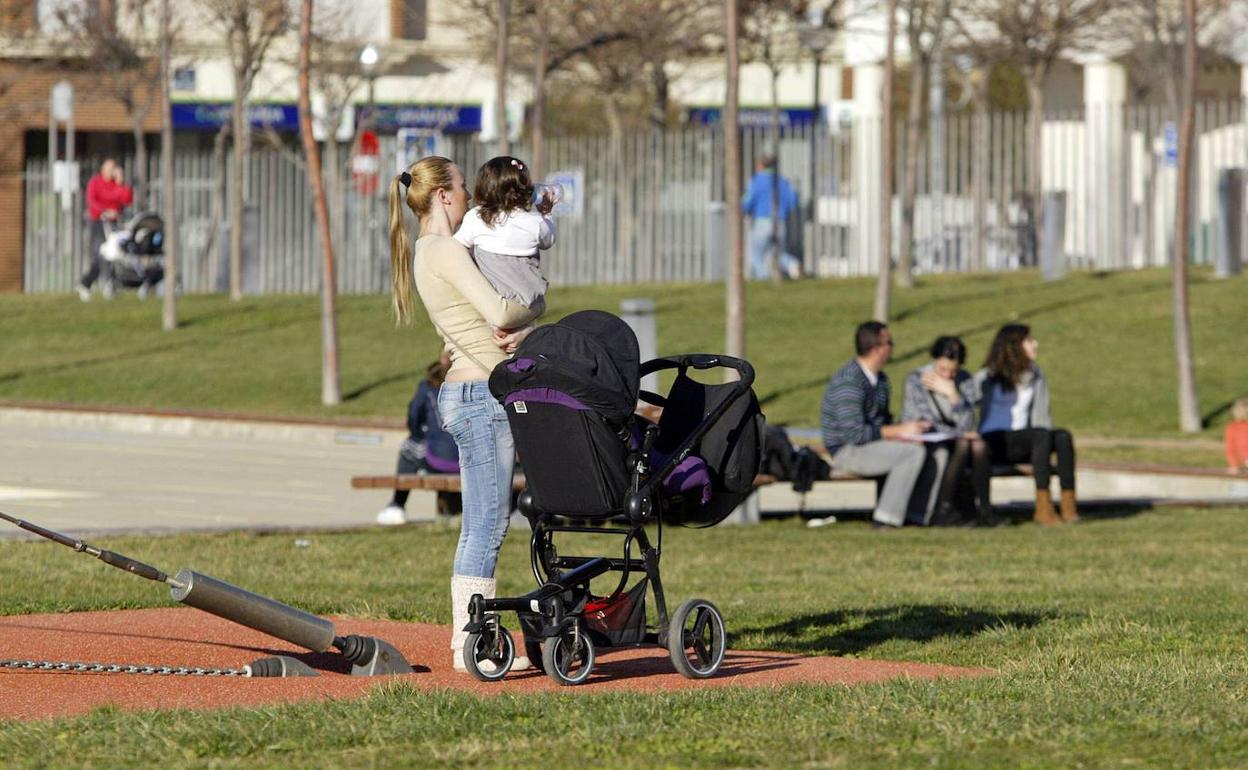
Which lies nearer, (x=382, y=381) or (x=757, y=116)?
(x=382, y=381)

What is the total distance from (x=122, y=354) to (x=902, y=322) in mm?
9694

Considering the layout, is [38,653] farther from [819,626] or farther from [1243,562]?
[1243,562]

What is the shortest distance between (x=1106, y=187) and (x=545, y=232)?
25.8 metres

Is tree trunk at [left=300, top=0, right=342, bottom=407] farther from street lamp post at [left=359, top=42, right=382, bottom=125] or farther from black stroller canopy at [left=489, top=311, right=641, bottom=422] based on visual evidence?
black stroller canopy at [left=489, top=311, right=641, bottom=422]

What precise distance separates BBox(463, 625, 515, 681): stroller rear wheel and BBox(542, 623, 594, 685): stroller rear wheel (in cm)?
15

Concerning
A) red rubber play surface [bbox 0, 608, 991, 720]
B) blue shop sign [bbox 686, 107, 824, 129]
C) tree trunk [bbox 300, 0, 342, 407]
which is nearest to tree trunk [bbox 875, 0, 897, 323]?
tree trunk [bbox 300, 0, 342, 407]

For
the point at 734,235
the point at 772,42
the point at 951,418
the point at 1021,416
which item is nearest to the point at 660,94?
the point at 772,42

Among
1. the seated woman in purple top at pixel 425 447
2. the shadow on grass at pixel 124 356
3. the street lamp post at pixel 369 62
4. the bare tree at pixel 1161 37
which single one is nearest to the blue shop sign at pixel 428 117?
the street lamp post at pixel 369 62

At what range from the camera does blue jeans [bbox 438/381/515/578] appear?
770 cm

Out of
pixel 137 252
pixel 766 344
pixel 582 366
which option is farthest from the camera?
pixel 137 252

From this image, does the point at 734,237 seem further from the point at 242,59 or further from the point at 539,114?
the point at 242,59

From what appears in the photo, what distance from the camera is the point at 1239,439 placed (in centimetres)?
1748

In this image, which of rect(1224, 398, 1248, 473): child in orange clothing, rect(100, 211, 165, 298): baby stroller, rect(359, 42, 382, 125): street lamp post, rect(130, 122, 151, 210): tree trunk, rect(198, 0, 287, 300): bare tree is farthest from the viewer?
rect(130, 122, 151, 210): tree trunk

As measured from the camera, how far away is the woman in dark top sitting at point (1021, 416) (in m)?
15.3
